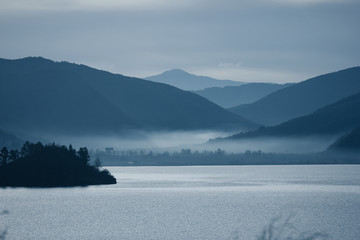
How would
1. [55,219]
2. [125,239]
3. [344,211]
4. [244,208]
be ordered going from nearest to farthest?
[125,239] → [55,219] → [344,211] → [244,208]

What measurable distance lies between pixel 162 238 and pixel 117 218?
34257 mm

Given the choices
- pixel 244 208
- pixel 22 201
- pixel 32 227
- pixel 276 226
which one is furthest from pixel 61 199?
pixel 276 226

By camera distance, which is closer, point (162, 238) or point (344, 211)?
point (162, 238)

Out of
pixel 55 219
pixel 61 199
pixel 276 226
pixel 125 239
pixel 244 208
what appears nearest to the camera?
pixel 125 239

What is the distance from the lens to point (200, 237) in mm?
115688

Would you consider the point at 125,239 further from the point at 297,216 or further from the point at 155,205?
the point at 155,205

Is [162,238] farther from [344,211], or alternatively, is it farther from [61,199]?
[61,199]

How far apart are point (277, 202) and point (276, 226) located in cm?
6703

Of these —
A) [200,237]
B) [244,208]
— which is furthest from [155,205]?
[200,237]

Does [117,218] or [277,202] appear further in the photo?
[277,202]

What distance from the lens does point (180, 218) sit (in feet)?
485

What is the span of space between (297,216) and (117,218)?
111 ft

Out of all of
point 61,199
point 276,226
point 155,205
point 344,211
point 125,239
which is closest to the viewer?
point 125,239

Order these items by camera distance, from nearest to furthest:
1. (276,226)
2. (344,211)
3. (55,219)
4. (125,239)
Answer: (125,239)
(276,226)
(55,219)
(344,211)
